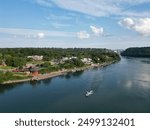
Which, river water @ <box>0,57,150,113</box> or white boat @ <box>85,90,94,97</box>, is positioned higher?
white boat @ <box>85,90,94,97</box>

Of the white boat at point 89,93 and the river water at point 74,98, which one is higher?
the white boat at point 89,93

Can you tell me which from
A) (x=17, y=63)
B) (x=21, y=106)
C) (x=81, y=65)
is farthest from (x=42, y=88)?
(x=81, y=65)

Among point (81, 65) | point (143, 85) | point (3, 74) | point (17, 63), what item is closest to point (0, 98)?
point (3, 74)

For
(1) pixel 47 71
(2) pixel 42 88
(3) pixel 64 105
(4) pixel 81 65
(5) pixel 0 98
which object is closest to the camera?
(3) pixel 64 105

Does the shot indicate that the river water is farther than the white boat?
No

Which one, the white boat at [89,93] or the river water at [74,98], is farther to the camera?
the white boat at [89,93]

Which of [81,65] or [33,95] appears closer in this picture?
[33,95]

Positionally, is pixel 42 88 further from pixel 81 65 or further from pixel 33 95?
pixel 81 65

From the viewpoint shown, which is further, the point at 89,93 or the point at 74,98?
the point at 89,93

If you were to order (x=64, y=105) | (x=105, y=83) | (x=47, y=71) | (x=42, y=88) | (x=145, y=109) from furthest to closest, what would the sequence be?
(x=47, y=71) → (x=105, y=83) → (x=42, y=88) → (x=64, y=105) → (x=145, y=109)

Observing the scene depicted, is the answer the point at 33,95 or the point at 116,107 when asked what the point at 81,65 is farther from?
the point at 116,107
